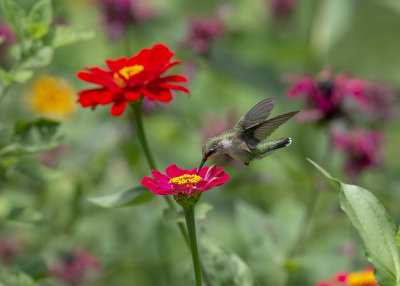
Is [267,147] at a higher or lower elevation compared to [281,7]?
lower

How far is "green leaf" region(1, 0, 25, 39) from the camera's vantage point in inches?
34.5

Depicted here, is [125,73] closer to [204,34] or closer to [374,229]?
[374,229]

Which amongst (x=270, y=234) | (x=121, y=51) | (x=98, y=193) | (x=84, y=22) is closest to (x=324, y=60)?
(x=121, y=51)

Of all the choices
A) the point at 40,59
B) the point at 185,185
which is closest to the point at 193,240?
the point at 185,185

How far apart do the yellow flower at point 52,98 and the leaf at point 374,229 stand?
5.27 feet

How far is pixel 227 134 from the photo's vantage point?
2.46 ft

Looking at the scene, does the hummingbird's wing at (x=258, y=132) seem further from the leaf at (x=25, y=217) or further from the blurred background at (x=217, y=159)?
the leaf at (x=25, y=217)

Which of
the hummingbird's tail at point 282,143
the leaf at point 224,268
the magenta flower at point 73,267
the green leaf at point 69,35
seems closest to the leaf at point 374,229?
the hummingbird's tail at point 282,143

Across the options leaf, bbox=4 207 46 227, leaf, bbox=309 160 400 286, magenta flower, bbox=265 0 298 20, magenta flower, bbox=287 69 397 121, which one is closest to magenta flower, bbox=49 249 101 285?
leaf, bbox=4 207 46 227

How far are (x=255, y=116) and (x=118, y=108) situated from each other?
0.52 ft

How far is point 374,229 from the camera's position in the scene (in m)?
0.66

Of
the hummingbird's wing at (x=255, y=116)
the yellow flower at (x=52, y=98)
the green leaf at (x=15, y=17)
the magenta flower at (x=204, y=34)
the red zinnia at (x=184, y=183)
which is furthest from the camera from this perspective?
the yellow flower at (x=52, y=98)

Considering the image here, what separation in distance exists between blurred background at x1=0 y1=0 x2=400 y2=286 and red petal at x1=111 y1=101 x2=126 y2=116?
144 mm

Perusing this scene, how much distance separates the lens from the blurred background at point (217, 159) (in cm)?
113
